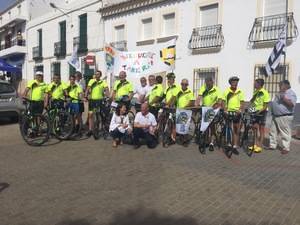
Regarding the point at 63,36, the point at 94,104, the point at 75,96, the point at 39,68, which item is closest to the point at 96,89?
the point at 94,104

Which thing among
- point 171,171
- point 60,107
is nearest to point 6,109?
point 60,107

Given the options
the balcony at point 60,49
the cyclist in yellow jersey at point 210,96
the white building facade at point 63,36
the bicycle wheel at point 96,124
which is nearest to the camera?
the cyclist in yellow jersey at point 210,96

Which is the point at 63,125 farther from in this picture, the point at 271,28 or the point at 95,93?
the point at 271,28

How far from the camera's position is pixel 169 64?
12.5 metres

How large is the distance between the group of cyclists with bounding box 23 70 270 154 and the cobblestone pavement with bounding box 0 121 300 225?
89cm

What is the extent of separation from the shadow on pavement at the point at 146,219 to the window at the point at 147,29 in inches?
541

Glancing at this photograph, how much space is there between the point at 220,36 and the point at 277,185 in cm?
922

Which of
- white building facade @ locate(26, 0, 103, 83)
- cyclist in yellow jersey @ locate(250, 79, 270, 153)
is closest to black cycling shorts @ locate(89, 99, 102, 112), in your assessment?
cyclist in yellow jersey @ locate(250, 79, 270, 153)

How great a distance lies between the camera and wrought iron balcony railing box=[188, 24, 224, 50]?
14508mm

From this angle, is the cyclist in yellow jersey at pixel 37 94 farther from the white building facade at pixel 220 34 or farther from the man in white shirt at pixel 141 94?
the white building facade at pixel 220 34

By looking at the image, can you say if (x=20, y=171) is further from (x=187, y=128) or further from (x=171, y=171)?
(x=187, y=128)

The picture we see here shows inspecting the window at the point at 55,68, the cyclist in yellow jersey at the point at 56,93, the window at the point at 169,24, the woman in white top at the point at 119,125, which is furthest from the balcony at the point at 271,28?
the window at the point at 55,68

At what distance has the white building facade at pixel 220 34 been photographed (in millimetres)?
12758

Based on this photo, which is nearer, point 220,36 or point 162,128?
point 162,128
